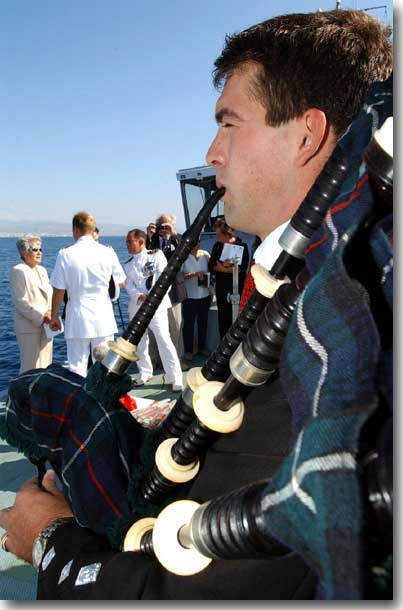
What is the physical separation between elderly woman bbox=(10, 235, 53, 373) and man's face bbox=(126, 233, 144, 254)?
95 cm

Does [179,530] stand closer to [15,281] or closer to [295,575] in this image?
[295,575]

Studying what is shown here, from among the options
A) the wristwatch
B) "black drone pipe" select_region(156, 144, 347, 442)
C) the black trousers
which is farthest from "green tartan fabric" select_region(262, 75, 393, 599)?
the black trousers

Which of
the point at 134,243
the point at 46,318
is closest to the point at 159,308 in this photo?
the point at 134,243

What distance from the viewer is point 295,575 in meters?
0.60

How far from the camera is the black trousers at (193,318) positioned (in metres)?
5.77

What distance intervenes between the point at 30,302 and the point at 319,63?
12.3 feet

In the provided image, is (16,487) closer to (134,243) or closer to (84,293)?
(84,293)

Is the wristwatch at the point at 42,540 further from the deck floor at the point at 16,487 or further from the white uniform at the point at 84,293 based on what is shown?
the white uniform at the point at 84,293

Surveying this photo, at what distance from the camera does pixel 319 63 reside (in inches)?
43.3

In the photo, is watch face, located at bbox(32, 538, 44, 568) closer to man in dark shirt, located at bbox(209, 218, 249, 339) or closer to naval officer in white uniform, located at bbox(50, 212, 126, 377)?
naval officer in white uniform, located at bbox(50, 212, 126, 377)

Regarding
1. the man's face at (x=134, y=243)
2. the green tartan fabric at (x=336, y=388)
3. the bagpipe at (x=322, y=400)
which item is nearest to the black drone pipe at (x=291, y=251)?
the bagpipe at (x=322, y=400)

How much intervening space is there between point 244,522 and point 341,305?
0.92ft

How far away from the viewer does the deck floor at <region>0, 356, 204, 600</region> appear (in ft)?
6.59

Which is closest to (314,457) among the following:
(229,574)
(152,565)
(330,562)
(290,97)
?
(330,562)
